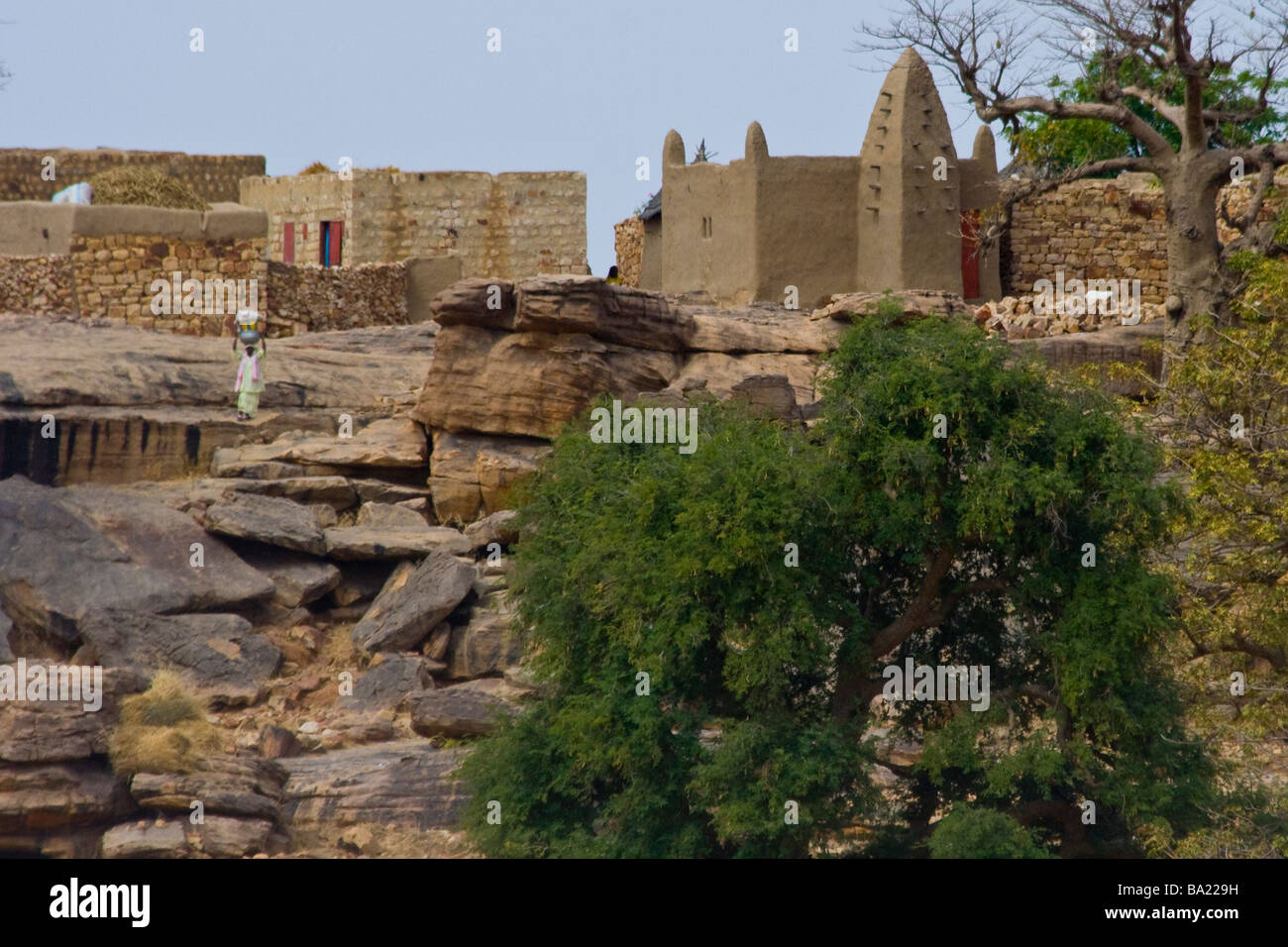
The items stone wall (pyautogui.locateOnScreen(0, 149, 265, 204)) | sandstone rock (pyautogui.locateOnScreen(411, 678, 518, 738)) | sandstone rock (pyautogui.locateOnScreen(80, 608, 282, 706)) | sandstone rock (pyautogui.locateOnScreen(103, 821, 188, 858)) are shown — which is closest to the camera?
sandstone rock (pyautogui.locateOnScreen(103, 821, 188, 858))

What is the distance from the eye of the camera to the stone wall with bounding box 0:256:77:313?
28.1 meters

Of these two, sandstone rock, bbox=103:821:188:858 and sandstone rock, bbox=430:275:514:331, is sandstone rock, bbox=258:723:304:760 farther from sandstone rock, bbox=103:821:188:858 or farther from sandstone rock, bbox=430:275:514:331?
sandstone rock, bbox=430:275:514:331

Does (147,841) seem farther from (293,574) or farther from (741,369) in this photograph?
(741,369)

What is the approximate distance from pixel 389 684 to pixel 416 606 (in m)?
1.13

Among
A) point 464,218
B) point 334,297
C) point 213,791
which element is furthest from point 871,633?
point 464,218

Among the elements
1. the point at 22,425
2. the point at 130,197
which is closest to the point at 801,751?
the point at 22,425

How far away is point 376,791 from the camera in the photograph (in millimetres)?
17391

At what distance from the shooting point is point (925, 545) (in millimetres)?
15594

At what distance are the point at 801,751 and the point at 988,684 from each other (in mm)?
2001

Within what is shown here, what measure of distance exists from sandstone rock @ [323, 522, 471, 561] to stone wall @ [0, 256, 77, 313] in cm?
896

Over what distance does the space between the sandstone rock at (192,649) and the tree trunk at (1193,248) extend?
560 inches

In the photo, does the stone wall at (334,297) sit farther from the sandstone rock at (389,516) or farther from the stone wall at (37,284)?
the sandstone rock at (389,516)

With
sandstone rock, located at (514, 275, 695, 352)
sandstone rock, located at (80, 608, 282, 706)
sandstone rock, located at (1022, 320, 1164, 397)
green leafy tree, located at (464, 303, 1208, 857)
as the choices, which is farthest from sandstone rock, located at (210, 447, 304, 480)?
sandstone rock, located at (1022, 320, 1164, 397)
